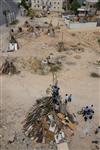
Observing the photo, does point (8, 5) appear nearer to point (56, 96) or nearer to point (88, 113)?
point (56, 96)

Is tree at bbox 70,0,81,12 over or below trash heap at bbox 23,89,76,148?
over

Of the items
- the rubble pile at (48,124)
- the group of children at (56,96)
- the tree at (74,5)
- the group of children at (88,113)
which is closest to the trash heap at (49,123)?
the rubble pile at (48,124)

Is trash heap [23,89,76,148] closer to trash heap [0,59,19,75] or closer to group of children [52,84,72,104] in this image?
group of children [52,84,72,104]

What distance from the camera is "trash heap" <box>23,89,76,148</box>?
22.9 m

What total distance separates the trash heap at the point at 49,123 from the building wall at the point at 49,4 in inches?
1181

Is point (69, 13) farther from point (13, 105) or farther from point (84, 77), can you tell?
point (13, 105)

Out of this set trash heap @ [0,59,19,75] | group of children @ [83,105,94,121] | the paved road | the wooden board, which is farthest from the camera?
the paved road

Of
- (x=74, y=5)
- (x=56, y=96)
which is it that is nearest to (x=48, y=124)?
(x=56, y=96)

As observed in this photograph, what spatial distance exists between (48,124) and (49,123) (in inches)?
4.3

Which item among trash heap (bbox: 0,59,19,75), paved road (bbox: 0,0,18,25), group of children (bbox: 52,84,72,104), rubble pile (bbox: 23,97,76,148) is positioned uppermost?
paved road (bbox: 0,0,18,25)

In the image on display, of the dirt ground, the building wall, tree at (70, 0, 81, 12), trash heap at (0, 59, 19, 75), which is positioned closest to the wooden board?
the dirt ground

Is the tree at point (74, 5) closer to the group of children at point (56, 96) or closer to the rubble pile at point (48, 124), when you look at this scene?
the group of children at point (56, 96)

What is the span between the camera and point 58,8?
173 ft

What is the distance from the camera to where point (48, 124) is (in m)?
23.3
